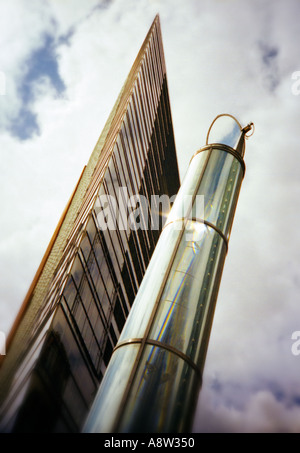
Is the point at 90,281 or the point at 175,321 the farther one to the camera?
the point at 90,281

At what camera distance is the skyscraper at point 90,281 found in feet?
40.6

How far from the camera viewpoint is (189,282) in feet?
Answer: 22.0

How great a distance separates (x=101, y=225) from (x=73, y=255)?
10.7 feet

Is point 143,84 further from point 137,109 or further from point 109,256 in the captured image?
point 109,256

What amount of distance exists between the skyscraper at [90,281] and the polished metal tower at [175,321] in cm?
714

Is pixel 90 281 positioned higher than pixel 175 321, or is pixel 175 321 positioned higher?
pixel 90 281

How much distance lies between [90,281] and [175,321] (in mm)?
11483

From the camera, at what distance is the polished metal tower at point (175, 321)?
196 inches

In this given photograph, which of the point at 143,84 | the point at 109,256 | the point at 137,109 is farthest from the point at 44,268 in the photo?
the point at 143,84

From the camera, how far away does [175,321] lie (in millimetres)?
6039

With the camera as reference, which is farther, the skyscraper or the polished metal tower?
the skyscraper

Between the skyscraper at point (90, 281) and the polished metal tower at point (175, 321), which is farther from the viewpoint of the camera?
the skyscraper at point (90, 281)

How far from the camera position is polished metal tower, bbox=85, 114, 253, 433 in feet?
16.3

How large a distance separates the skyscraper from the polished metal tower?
7.14 m
